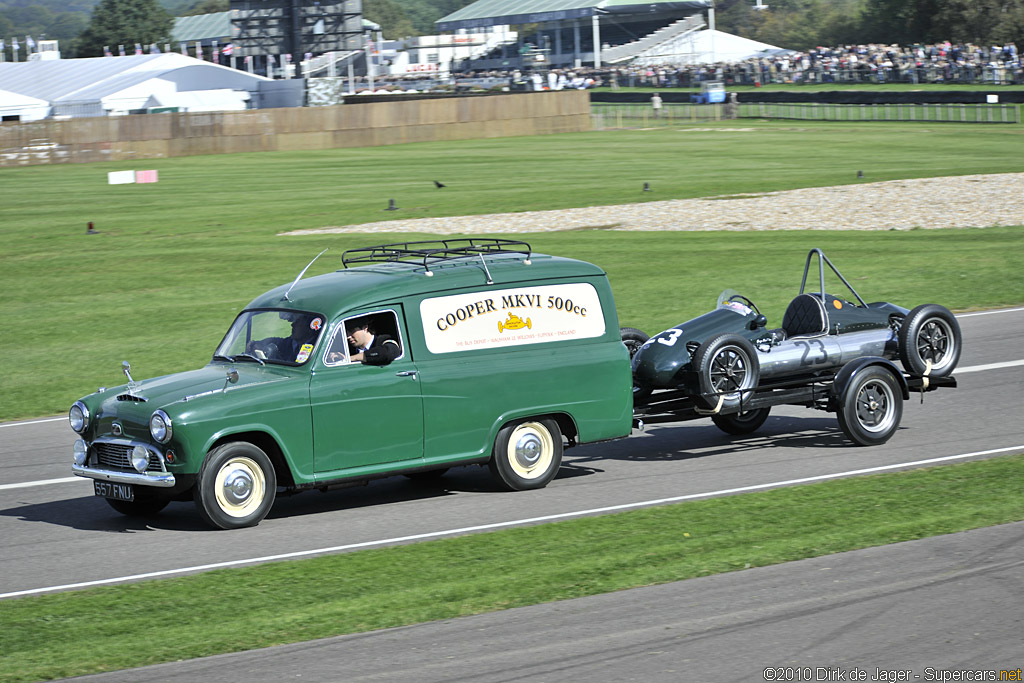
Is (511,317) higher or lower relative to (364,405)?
higher

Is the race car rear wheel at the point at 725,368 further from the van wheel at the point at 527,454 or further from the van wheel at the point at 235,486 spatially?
the van wheel at the point at 235,486

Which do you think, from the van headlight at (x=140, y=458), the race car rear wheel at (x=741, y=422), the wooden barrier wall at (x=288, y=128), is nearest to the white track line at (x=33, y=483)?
the van headlight at (x=140, y=458)

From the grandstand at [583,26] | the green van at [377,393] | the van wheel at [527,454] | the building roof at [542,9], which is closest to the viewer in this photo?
the green van at [377,393]

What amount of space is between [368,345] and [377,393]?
0.42 metres

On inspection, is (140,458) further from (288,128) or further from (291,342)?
(288,128)

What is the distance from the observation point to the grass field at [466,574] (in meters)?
7.12

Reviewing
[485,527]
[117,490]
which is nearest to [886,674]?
[485,527]

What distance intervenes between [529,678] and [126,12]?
163 meters

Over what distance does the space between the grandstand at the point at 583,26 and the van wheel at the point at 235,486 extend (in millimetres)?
126708

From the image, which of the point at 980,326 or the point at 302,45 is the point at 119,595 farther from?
the point at 302,45

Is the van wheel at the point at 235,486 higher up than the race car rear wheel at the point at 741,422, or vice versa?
the van wheel at the point at 235,486

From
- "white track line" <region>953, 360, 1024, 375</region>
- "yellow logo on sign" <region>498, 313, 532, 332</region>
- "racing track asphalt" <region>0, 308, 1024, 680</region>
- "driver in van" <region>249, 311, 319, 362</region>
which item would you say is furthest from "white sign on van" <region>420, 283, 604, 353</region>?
"white track line" <region>953, 360, 1024, 375</region>

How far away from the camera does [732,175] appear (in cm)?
3984

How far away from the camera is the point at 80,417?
1004cm
